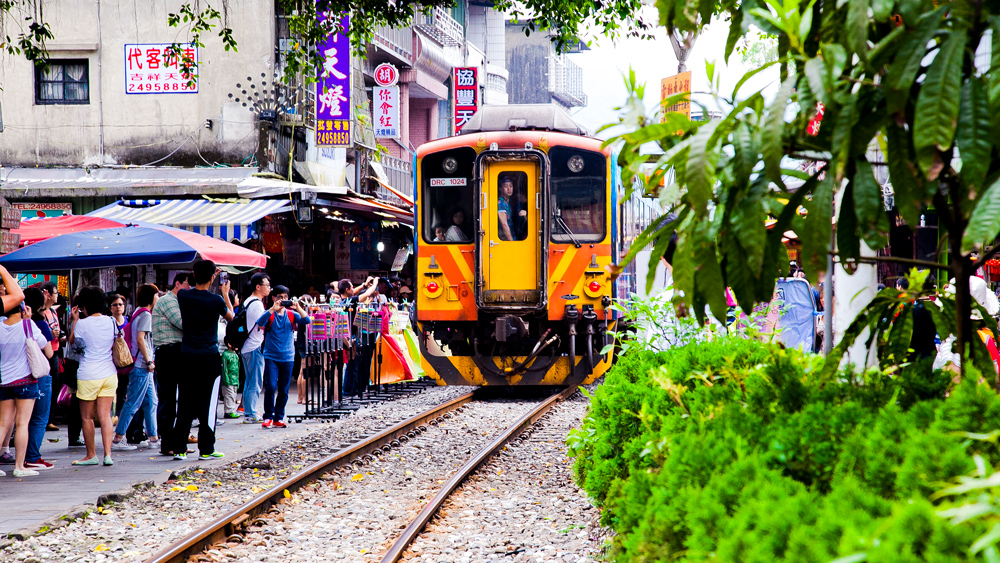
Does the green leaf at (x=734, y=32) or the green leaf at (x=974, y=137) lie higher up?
the green leaf at (x=734, y=32)

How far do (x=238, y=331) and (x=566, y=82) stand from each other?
4437cm

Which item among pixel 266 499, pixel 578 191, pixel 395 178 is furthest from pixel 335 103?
pixel 266 499

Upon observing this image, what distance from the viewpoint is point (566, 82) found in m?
53.8

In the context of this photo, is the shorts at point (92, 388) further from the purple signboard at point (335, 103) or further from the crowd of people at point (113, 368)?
the purple signboard at point (335, 103)

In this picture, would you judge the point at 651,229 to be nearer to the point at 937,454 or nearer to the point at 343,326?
the point at 937,454

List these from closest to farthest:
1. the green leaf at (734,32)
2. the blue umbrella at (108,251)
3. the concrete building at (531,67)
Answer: the green leaf at (734,32) < the blue umbrella at (108,251) < the concrete building at (531,67)

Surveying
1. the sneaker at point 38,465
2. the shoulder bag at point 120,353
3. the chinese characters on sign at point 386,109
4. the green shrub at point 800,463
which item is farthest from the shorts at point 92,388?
the chinese characters on sign at point 386,109

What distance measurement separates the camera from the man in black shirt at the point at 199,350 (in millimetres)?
8867

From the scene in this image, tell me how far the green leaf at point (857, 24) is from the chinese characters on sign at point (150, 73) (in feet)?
60.3

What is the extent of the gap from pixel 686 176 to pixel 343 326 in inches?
442

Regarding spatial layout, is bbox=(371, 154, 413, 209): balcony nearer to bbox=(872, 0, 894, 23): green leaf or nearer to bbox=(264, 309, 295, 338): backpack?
bbox=(264, 309, 295, 338): backpack

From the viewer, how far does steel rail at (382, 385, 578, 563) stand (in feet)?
19.1

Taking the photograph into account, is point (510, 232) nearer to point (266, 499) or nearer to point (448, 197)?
point (448, 197)

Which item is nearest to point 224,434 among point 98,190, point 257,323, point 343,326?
point 257,323
